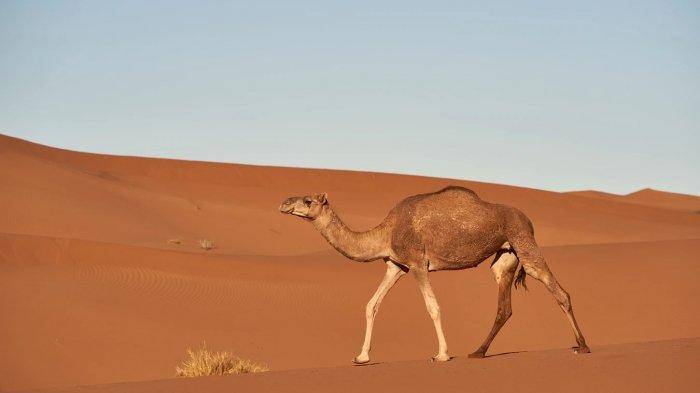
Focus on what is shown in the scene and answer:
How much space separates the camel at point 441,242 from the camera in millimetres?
12883

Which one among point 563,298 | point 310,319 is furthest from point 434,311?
point 310,319

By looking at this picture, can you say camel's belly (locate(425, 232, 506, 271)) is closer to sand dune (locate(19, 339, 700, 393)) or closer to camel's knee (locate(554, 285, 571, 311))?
camel's knee (locate(554, 285, 571, 311))

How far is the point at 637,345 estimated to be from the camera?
13828mm

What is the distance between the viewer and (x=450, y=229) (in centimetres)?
1288

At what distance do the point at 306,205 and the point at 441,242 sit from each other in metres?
1.79

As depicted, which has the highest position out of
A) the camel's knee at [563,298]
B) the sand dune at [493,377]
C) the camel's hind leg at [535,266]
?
the camel's hind leg at [535,266]

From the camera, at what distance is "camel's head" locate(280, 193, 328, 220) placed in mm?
13336

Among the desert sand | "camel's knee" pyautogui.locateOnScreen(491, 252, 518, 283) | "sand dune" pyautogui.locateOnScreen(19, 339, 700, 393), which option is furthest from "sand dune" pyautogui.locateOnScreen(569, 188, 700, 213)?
"sand dune" pyautogui.locateOnScreen(19, 339, 700, 393)

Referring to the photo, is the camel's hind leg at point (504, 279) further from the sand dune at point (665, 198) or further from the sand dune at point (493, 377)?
the sand dune at point (665, 198)

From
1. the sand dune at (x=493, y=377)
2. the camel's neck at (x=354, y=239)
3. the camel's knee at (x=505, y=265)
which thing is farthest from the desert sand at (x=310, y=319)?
the camel's neck at (x=354, y=239)

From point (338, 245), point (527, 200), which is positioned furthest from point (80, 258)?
point (527, 200)

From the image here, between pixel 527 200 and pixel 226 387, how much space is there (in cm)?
6314

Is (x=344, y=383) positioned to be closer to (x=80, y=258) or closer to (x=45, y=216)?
(x=80, y=258)

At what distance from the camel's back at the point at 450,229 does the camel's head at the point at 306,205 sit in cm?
104
